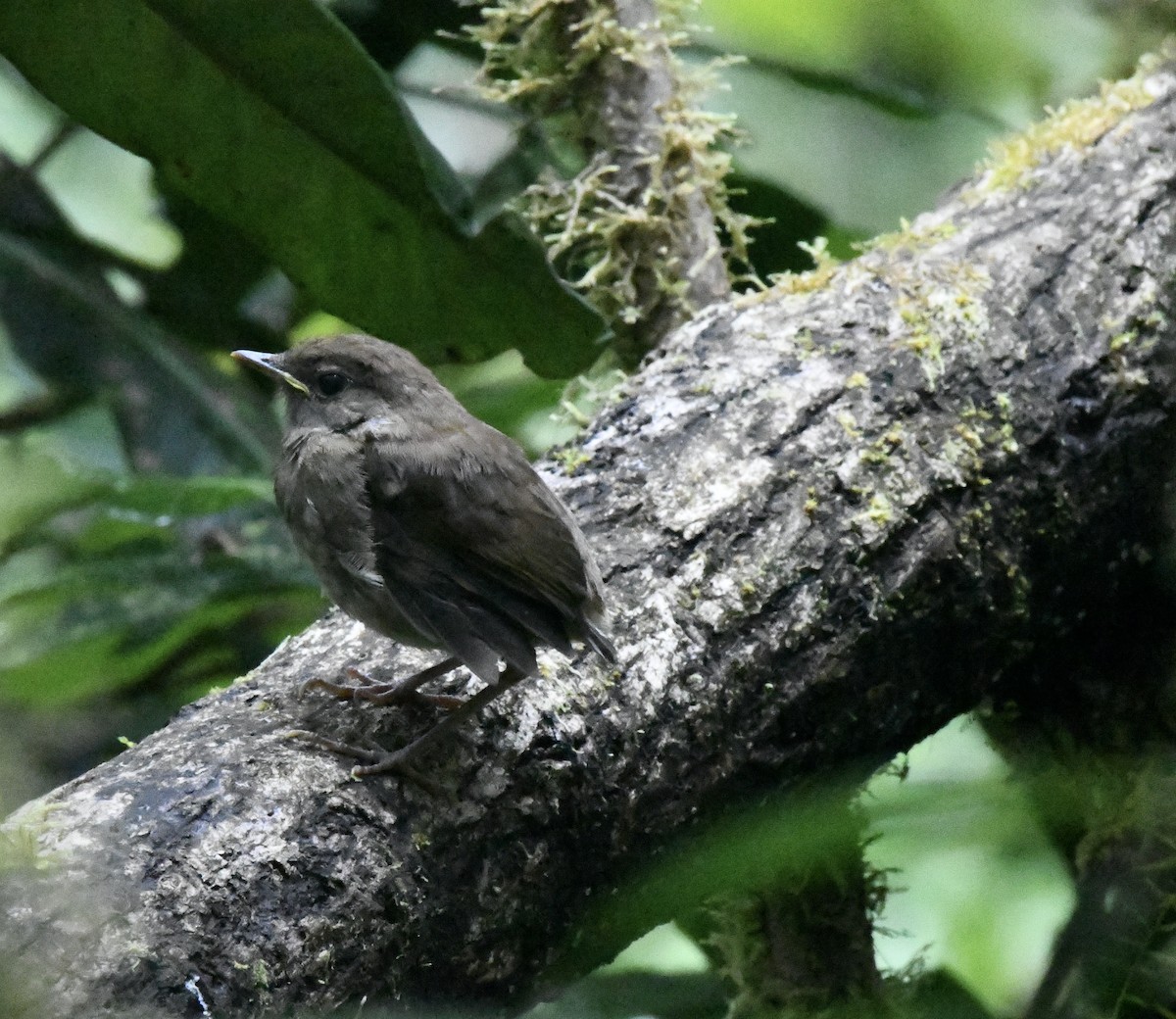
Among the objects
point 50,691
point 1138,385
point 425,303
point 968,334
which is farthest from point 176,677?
point 1138,385

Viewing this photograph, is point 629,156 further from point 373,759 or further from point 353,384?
point 373,759

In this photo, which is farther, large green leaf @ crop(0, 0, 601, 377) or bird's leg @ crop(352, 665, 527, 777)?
large green leaf @ crop(0, 0, 601, 377)

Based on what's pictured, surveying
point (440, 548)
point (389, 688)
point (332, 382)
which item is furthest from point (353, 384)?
point (389, 688)

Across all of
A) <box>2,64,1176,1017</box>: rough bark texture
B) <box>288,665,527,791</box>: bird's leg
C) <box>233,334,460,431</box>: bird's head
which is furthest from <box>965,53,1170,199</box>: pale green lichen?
<box>288,665,527,791</box>: bird's leg

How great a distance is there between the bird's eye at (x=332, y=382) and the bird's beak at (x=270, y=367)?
0.03 meters

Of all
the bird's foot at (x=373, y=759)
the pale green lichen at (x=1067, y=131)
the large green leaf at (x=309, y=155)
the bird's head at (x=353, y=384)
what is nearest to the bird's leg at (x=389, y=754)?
the bird's foot at (x=373, y=759)

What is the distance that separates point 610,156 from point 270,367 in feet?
3.69

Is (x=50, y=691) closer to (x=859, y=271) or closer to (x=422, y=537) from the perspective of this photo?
(x=422, y=537)

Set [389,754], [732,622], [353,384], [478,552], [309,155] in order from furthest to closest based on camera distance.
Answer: [309,155] < [353,384] < [732,622] < [478,552] < [389,754]

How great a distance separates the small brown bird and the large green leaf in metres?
0.58

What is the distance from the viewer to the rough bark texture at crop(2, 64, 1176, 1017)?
5.49 ft

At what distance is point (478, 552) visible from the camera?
2.14 meters

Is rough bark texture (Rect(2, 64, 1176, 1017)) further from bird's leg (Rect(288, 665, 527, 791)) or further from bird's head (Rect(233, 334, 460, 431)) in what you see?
bird's head (Rect(233, 334, 460, 431))

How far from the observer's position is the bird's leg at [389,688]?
213cm
